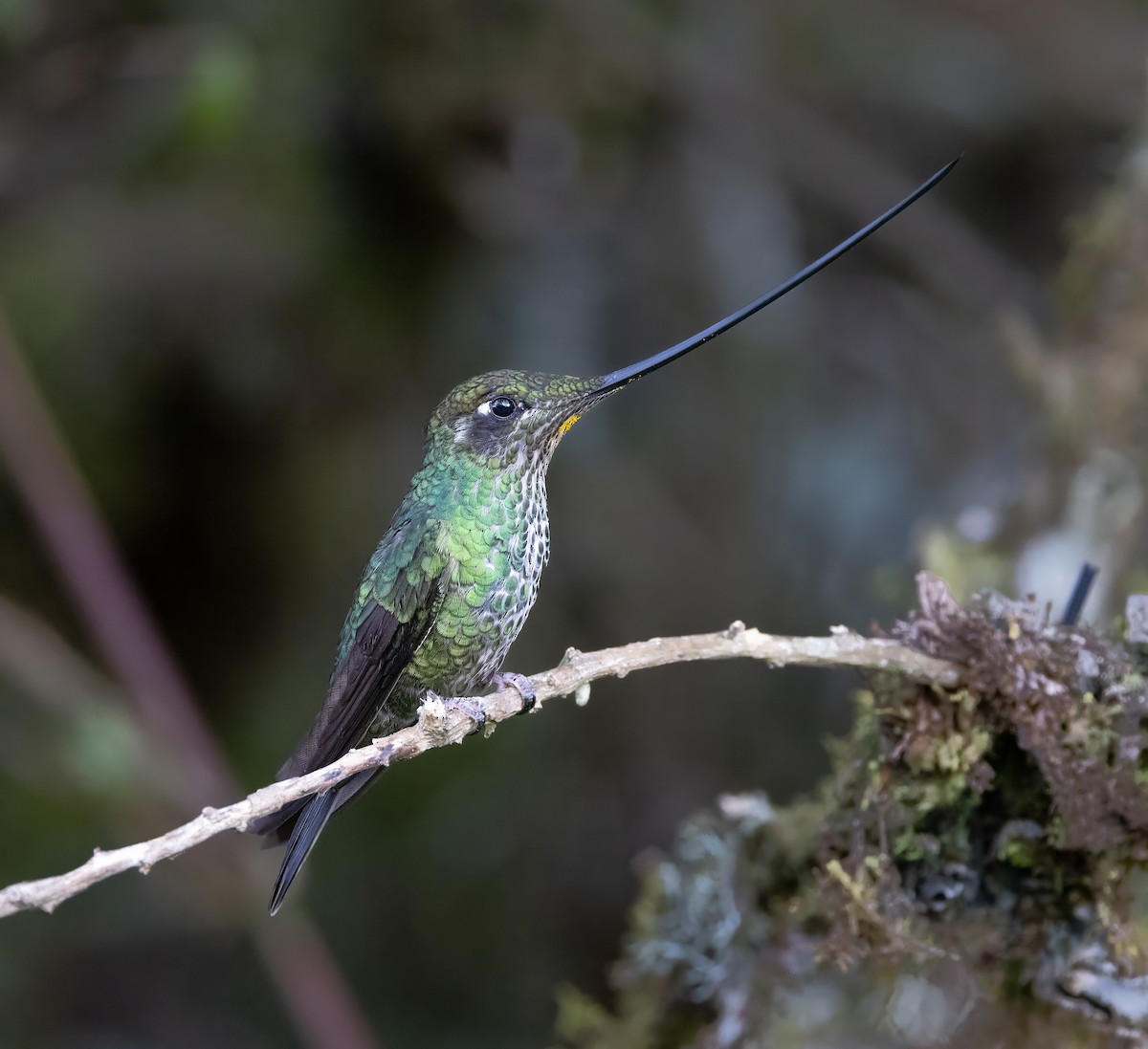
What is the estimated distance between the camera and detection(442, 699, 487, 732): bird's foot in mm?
1727

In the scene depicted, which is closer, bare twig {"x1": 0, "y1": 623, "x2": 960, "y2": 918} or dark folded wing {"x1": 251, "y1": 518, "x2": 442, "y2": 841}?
bare twig {"x1": 0, "y1": 623, "x2": 960, "y2": 918}

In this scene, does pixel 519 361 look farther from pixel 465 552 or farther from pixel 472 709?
pixel 472 709

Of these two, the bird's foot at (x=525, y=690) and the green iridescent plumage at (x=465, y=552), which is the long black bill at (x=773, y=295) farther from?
the bird's foot at (x=525, y=690)

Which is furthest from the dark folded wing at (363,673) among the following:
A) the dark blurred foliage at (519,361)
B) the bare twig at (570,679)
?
the dark blurred foliage at (519,361)

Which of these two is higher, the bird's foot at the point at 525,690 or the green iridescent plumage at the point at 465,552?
the green iridescent plumage at the point at 465,552

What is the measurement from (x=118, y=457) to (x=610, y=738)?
1.95 metres

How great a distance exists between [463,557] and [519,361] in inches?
101

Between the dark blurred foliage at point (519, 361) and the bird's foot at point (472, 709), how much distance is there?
7.77ft

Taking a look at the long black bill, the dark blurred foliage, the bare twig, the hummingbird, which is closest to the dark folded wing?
the hummingbird

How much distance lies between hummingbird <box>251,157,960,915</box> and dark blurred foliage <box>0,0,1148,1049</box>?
2.14 m

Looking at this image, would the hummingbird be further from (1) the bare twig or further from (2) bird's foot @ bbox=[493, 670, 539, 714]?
(1) the bare twig

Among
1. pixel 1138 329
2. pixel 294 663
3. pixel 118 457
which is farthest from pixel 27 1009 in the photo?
pixel 1138 329

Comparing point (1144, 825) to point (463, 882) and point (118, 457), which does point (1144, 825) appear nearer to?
point (463, 882)

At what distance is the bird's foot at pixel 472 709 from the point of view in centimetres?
173
